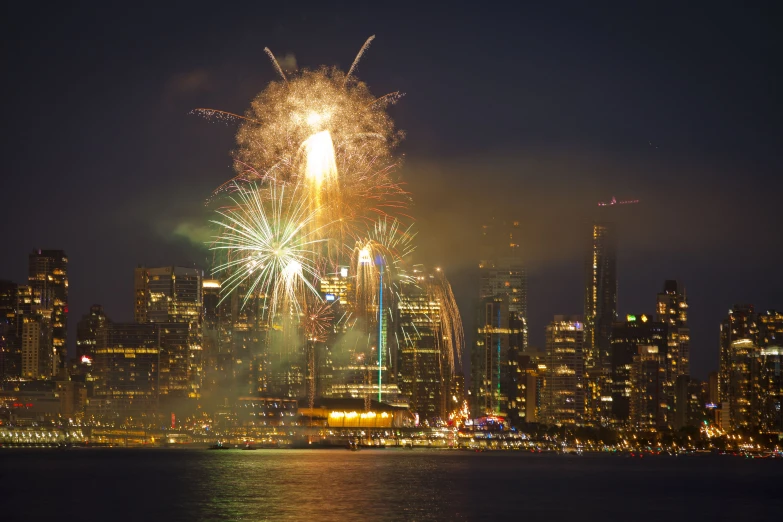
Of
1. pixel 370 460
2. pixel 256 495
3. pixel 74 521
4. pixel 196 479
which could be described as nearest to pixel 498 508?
pixel 256 495

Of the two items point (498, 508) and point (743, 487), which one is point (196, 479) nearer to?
point (498, 508)

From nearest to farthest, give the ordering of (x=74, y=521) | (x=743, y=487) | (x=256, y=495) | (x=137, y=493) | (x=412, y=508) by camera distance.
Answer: (x=74, y=521) → (x=412, y=508) → (x=256, y=495) → (x=137, y=493) → (x=743, y=487)

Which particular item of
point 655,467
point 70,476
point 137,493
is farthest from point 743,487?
point 70,476

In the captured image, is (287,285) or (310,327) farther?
(310,327)

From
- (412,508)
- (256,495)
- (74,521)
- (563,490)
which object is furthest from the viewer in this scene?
(563,490)

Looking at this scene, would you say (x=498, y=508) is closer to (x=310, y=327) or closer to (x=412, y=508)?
(x=412, y=508)

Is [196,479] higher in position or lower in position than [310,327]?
lower
